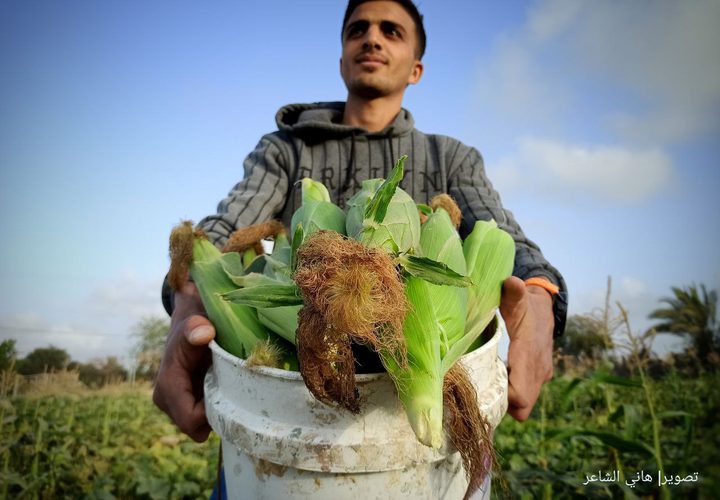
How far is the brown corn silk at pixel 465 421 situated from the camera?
89cm

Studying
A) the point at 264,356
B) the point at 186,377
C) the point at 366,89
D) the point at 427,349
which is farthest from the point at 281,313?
the point at 366,89

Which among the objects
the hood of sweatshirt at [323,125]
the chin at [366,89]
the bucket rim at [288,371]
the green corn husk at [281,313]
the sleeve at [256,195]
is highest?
the chin at [366,89]

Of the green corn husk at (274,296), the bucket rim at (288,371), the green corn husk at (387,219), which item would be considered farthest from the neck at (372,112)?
the bucket rim at (288,371)

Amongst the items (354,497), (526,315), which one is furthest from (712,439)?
(354,497)

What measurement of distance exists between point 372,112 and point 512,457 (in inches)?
88.2

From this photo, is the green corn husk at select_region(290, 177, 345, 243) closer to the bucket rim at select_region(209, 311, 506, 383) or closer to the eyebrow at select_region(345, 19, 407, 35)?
the bucket rim at select_region(209, 311, 506, 383)

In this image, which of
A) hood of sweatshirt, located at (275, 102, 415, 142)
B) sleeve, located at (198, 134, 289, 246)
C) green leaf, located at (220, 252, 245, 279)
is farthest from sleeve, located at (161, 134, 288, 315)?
green leaf, located at (220, 252, 245, 279)

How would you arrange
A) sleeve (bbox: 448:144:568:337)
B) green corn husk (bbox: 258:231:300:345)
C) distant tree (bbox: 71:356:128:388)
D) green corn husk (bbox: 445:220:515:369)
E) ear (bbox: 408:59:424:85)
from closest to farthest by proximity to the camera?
1. green corn husk (bbox: 258:231:300:345)
2. green corn husk (bbox: 445:220:515:369)
3. sleeve (bbox: 448:144:568:337)
4. ear (bbox: 408:59:424:85)
5. distant tree (bbox: 71:356:128:388)

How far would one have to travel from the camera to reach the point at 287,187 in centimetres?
250

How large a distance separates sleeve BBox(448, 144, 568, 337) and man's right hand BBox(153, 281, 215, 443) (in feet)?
3.84

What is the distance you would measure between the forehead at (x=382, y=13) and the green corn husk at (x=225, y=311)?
5.93 feet

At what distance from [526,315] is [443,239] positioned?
1.35ft

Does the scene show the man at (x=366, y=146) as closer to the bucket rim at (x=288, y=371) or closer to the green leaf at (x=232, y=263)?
the green leaf at (x=232, y=263)

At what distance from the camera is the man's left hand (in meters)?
1.25
